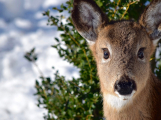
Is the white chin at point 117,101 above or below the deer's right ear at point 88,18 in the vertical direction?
below

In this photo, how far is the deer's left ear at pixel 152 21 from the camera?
3338 millimetres

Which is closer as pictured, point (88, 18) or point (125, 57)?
point (125, 57)

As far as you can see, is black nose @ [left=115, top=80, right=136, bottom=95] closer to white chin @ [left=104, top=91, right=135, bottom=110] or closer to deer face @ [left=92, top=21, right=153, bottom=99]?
deer face @ [left=92, top=21, right=153, bottom=99]

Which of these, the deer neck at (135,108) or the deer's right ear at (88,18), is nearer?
the deer neck at (135,108)

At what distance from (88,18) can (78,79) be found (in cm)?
123

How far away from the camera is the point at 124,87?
8.93 feet

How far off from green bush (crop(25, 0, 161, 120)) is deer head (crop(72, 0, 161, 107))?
0.63 metres

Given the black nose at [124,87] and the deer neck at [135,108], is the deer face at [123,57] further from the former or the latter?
the deer neck at [135,108]

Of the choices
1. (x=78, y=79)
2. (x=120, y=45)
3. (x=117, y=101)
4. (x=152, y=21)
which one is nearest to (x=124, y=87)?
(x=117, y=101)

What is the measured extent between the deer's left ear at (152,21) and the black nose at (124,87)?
37.7 inches

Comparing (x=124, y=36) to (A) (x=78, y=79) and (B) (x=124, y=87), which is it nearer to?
(B) (x=124, y=87)

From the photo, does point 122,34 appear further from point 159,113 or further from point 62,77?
point 62,77

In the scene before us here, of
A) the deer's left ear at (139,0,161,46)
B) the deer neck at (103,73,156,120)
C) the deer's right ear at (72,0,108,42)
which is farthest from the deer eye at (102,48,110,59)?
the deer's left ear at (139,0,161,46)

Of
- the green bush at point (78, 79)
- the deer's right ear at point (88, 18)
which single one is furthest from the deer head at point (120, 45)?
the green bush at point (78, 79)
